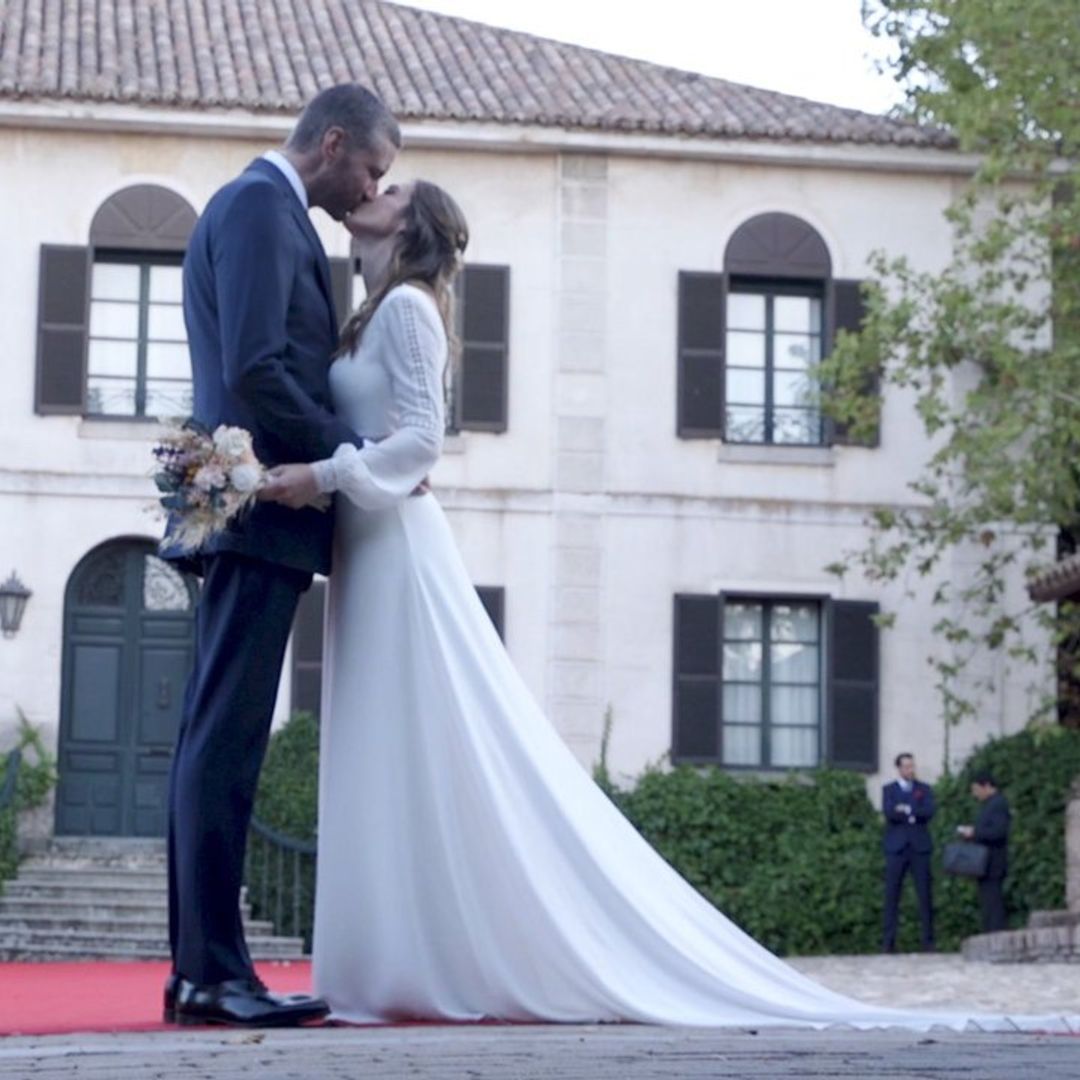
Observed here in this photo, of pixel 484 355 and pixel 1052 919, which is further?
pixel 484 355

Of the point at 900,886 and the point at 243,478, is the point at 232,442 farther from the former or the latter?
the point at 900,886

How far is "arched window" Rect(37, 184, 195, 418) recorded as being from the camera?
26.7m

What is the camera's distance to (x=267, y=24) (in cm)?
2973

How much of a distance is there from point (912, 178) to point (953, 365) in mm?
3385

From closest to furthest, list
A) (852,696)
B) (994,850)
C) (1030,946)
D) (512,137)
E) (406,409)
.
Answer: (406,409)
(1030,946)
(994,850)
(512,137)
(852,696)

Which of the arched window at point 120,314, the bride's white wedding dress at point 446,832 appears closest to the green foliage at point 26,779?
the arched window at point 120,314

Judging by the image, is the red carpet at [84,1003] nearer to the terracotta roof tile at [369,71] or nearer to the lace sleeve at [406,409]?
the lace sleeve at [406,409]

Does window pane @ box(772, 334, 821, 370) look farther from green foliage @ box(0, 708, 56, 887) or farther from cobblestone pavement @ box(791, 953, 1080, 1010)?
green foliage @ box(0, 708, 56, 887)

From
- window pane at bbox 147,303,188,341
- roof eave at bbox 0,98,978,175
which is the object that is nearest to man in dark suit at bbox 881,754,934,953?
roof eave at bbox 0,98,978,175

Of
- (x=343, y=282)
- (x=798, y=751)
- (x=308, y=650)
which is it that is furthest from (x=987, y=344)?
(x=308, y=650)

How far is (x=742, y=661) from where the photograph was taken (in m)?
27.6

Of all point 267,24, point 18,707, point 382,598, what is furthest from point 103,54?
point 382,598

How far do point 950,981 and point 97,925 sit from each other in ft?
26.9

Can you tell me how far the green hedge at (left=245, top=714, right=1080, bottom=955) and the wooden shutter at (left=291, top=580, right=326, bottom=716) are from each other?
978 millimetres
